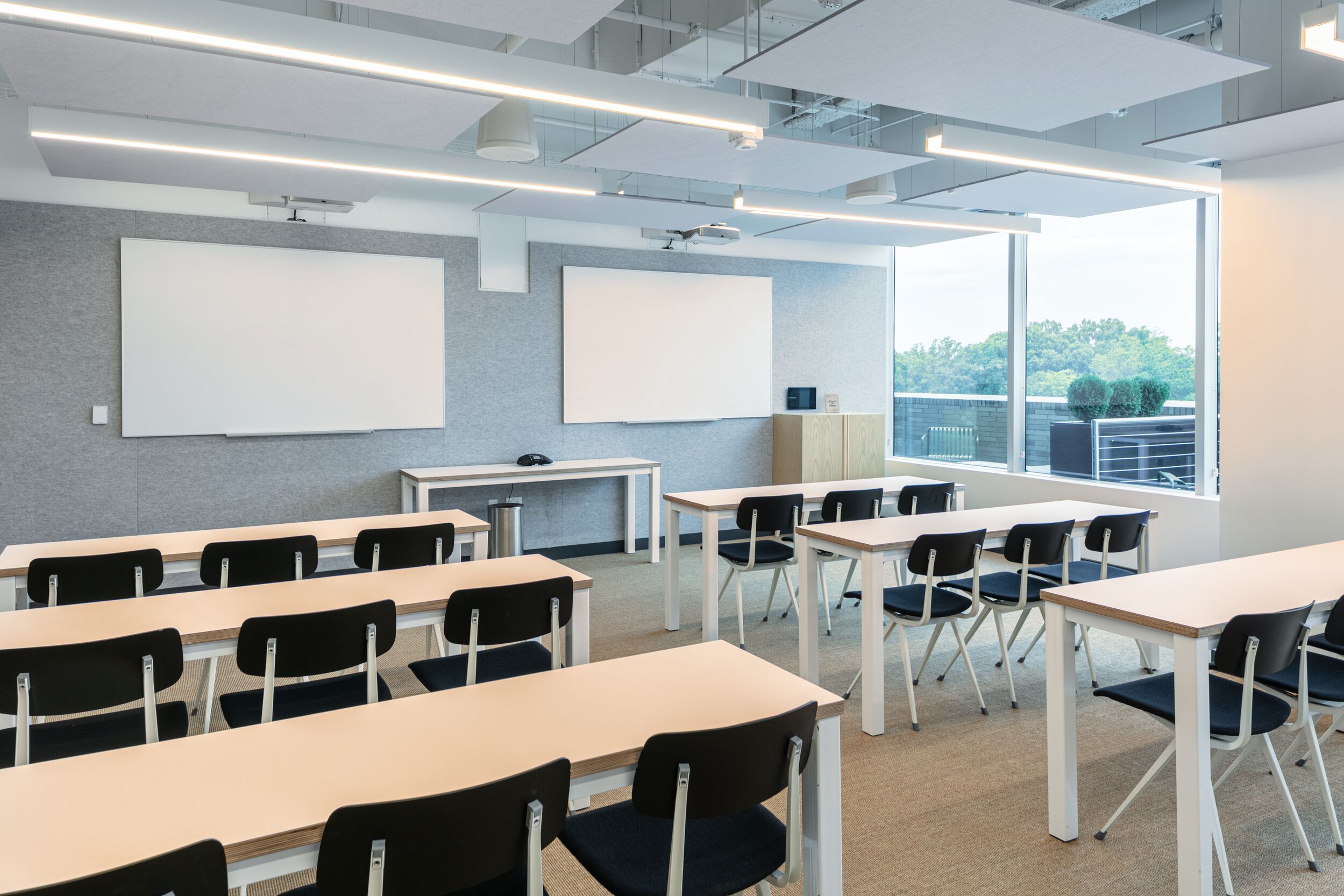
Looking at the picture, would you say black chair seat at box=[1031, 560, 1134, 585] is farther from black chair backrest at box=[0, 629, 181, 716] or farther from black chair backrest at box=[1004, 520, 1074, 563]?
black chair backrest at box=[0, 629, 181, 716]

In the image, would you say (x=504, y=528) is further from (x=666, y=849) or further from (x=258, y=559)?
(x=666, y=849)

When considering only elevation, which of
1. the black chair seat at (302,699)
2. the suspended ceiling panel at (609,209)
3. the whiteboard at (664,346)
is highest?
the suspended ceiling panel at (609,209)

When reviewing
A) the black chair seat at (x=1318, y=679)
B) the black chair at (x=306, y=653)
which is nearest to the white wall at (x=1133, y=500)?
the black chair seat at (x=1318, y=679)

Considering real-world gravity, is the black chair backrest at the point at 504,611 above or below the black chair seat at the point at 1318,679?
above

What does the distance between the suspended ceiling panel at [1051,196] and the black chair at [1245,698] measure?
330 cm

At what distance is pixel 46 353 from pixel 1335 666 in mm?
7308

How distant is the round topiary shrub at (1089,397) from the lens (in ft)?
23.5

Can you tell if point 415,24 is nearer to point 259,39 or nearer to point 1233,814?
point 259,39

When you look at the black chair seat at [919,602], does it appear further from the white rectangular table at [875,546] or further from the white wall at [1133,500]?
the white wall at [1133,500]

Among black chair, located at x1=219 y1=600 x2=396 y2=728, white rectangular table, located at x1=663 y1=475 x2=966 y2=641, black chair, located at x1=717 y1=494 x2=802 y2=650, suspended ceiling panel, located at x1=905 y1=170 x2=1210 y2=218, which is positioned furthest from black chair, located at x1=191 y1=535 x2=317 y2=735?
suspended ceiling panel, located at x1=905 y1=170 x2=1210 y2=218

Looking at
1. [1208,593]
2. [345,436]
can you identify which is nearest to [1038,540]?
[1208,593]

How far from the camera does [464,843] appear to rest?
156 centimetres

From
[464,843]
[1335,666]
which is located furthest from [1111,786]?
[464,843]

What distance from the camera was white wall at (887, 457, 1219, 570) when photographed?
245 inches
